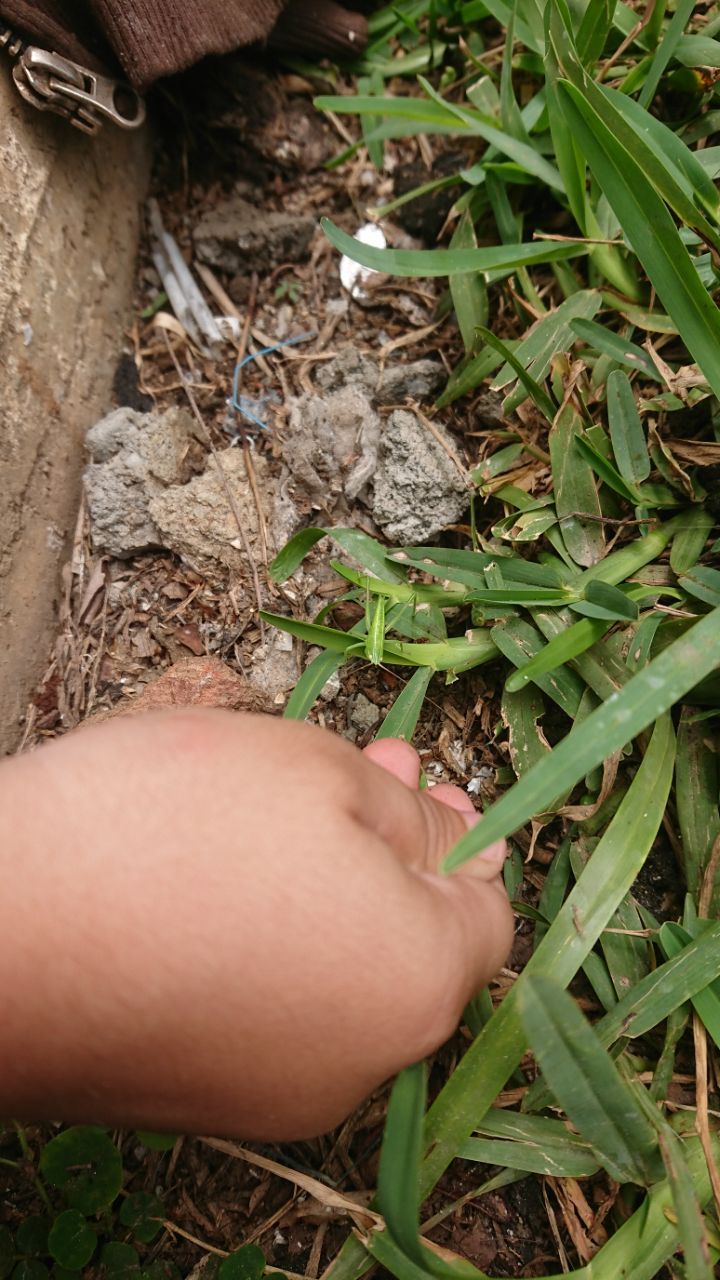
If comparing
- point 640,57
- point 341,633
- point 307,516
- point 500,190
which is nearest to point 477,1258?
point 341,633

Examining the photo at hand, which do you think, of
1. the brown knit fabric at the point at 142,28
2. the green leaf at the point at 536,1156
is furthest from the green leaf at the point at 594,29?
the green leaf at the point at 536,1156

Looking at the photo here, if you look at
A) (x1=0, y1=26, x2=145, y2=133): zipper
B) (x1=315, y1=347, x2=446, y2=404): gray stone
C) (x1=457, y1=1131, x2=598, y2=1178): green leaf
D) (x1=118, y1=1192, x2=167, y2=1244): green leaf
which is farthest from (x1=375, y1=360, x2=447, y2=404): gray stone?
(x1=118, y1=1192, x2=167, y2=1244): green leaf

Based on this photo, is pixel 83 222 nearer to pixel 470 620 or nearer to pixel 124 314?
pixel 124 314

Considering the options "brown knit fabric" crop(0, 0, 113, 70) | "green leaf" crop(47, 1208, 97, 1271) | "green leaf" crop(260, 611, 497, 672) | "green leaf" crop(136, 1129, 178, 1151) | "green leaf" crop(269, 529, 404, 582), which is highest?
"brown knit fabric" crop(0, 0, 113, 70)

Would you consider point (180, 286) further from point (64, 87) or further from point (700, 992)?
point (700, 992)

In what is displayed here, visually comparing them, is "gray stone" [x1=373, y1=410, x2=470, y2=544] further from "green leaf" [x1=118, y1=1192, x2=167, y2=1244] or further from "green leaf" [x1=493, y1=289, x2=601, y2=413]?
"green leaf" [x1=118, y1=1192, x2=167, y2=1244]

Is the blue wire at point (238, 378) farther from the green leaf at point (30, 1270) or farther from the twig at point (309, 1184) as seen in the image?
the green leaf at point (30, 1270)
